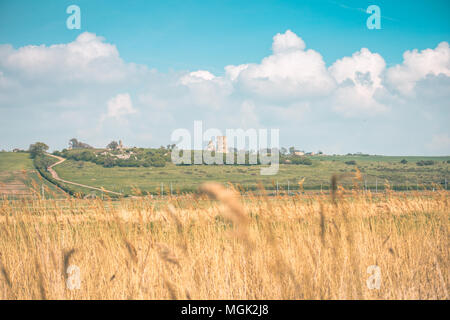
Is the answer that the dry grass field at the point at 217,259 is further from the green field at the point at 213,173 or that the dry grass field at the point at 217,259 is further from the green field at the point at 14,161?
the green field at the point at 14,161

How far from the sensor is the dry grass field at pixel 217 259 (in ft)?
10.2

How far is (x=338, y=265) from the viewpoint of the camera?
337 centimetres

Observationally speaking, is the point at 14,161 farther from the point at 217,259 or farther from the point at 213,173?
the point at 217,259

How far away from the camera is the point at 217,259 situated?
13.5ft

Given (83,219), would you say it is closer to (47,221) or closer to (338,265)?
(47,221)

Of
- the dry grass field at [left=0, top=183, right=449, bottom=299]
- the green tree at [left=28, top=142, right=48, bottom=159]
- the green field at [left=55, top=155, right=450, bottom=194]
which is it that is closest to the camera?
the dry grass field at [left=0, top=183, right=449, bottom=299]

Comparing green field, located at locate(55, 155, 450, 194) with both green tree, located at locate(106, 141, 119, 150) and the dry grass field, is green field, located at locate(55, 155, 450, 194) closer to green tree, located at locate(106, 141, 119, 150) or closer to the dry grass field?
green tree, located at locate(106, 141, 119, 150)

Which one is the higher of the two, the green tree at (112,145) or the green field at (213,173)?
the green tree at (112,145)

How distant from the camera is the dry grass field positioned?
3.11 metres

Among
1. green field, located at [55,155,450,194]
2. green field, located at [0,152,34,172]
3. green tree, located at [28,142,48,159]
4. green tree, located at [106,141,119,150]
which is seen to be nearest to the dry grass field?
green field, located at [55,155,450,194]

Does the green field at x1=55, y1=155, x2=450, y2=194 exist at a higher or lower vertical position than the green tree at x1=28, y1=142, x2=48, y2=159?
lower

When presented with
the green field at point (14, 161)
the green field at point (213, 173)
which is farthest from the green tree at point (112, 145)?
the green field at point (14, 161)
